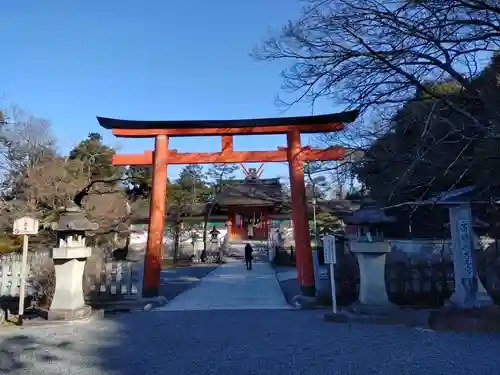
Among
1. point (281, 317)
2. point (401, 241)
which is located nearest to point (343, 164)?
point (281, 317)

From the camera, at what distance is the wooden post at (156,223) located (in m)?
10.3

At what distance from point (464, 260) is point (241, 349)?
435 cm

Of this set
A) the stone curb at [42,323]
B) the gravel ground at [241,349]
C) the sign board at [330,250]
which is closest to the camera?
the gravel ground at [241,349]

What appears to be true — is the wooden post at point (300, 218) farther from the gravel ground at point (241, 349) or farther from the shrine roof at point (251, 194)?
the shrine roof at point (251, 194)

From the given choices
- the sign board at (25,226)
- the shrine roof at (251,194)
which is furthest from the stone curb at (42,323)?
the shrine roof at (251,194)

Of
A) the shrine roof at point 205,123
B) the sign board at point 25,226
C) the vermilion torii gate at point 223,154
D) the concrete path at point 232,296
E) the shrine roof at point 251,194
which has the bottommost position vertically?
the concrete path at point 232,296

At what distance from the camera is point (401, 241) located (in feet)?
57.6

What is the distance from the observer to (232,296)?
1136 cm

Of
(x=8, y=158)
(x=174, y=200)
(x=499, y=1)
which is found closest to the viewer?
(x=499, y=1)

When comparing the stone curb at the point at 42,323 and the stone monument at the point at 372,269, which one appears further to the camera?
the stone monument at the point at 372,269

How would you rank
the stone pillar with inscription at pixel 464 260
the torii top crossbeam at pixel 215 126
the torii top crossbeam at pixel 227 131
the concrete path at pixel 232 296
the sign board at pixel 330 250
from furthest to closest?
the torii top crossbeam at pixel 215 126, the torii top crossbeam at pixel 227 131, the concrete path at pixel 232 296, the sign board at pixel 330 250, the stone pillar with inscription at pixel 464 260

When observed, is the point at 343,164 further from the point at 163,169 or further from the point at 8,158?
the point at 8,158

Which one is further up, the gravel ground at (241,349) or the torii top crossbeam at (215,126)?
the torii top crossbeam at (215,126)

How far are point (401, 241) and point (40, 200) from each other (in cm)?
1761
